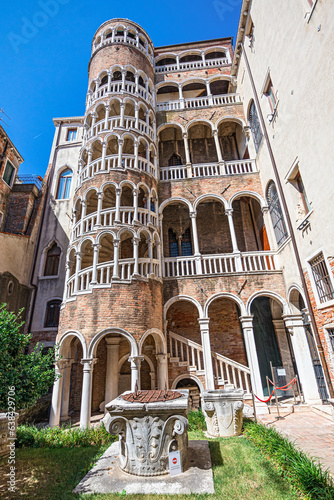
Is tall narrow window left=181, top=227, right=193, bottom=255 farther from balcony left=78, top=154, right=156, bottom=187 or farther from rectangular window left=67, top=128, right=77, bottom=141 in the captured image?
rectangular window left=67, top=128, right=77, bottom=141

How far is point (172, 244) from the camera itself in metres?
17.9

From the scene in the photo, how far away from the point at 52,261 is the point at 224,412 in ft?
45.9

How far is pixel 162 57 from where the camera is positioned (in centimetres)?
2277

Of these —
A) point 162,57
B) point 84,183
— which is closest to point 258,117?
point 84,183

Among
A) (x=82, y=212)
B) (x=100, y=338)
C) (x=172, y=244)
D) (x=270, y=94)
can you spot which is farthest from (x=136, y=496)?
(x=270, y=94)

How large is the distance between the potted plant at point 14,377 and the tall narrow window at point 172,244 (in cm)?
1109

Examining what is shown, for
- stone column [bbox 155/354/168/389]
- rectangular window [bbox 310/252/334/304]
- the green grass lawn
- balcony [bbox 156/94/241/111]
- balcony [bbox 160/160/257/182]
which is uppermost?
balcony [bbox 156/94/241/111]

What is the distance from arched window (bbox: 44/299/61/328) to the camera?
1608 centimetres

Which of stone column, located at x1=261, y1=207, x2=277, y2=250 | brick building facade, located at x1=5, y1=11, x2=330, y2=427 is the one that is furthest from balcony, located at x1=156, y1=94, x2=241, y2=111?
stone column, located at x1=261, y1=207, x2=277, y2=250

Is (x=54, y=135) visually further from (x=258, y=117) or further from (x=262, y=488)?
(x=262, y=488)

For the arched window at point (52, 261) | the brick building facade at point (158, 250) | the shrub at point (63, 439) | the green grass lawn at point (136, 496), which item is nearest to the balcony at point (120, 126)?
the brick building facade at point (158, 250)

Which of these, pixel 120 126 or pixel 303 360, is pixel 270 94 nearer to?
pixel 120 126

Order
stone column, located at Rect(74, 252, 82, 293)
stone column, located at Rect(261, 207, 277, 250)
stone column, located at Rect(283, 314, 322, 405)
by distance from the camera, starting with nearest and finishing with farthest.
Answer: stone column, located at Rect(283, 314, 322, 405), stone column, located at Rect(74, 252, 82, 293), stone column, located at Rect(261, 207, 277, 250)

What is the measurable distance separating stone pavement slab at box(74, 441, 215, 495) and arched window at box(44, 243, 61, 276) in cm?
1319
